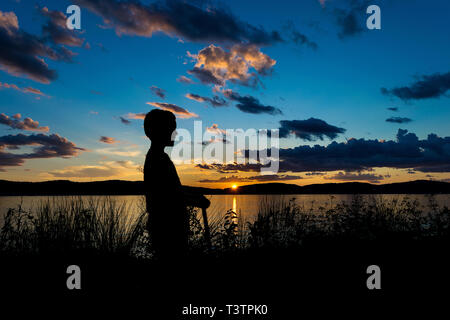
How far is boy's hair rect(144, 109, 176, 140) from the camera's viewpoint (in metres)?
3.65

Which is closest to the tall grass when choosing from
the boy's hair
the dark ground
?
the dark ground

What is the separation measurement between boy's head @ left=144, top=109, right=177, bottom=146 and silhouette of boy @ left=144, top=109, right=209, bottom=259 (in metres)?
0.16

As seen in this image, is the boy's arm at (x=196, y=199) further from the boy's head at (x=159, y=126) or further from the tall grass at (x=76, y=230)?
the tall grass at (x=76, y=230)

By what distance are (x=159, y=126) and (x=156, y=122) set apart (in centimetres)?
6

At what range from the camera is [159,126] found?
12.0 feet

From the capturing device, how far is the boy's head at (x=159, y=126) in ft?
12.0

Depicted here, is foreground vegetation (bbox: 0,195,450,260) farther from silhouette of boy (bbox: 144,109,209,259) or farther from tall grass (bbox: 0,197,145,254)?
silhouette of boy (bbox: 144,109,209,259)

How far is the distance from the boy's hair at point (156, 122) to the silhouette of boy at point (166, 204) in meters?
0.21

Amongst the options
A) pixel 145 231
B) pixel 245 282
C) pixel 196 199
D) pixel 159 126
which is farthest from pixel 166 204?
pixel 145 231

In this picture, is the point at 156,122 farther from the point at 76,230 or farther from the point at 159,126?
the point at 76,230

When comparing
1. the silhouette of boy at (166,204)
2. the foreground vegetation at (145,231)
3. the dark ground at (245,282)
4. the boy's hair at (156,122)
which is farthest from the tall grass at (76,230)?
the boy's hair at (156,122)

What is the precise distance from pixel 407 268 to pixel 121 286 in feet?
15.4
